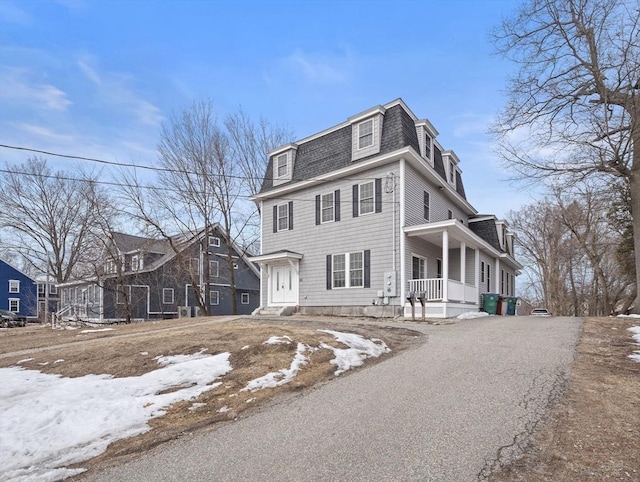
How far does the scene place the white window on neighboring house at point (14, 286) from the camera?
134 feet

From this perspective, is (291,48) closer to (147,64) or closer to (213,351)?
(147,64)

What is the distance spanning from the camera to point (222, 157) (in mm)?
22781

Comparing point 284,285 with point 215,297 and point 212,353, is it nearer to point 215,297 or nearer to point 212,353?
point 212,353

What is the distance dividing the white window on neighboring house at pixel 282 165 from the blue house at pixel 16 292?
116 ft

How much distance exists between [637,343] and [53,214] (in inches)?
1606

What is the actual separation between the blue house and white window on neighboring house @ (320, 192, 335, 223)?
124ft

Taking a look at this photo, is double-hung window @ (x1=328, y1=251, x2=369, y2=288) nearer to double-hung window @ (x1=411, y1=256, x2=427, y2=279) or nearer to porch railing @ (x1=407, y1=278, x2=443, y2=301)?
porch railing @ (x1=407, y1=278, x2=443, y2=301)

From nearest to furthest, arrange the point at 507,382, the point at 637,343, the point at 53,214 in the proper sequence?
1. the point at 507,382
2. the point at 637,343
3. the point at 53,214

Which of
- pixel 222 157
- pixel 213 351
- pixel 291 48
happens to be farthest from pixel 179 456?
pixel 222 157

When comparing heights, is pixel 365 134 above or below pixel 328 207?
above

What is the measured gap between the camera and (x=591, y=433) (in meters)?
3.62

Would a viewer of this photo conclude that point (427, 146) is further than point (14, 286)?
No

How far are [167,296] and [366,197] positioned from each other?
19.7 meters

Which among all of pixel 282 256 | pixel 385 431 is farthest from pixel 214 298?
pixel 385 431
